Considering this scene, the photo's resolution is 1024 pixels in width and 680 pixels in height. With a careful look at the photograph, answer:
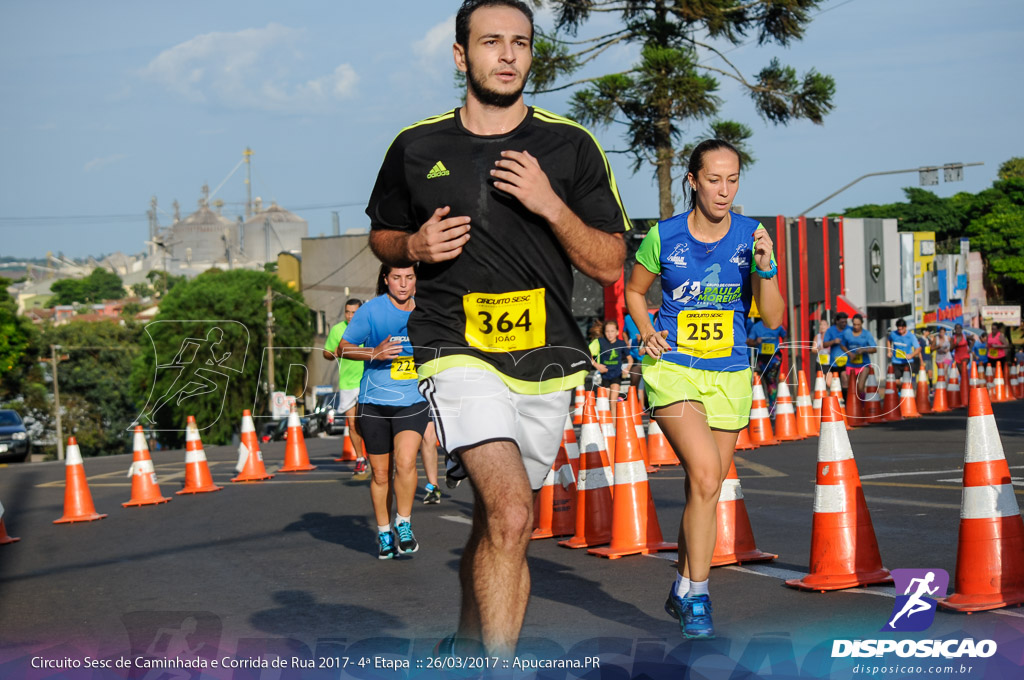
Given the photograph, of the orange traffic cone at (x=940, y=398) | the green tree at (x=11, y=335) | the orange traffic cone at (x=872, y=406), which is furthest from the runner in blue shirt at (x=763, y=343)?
the green tree at (x=11, y=335)

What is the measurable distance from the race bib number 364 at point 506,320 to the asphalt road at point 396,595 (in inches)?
41.6

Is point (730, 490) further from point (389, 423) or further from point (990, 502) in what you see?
point (389, 423)

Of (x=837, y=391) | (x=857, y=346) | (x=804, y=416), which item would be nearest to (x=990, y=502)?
(x=837, y=391)

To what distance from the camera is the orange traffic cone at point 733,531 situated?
6.91 meters

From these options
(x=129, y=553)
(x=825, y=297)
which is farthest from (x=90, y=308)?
(x=129, y=553)

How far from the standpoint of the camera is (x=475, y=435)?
383cm

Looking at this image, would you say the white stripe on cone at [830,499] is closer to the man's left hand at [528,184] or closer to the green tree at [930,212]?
the man's left hand at [528,184]

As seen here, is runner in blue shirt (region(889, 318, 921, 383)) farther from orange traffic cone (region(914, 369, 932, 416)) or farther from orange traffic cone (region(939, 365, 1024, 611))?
orange traffic cone (region(939, 365, 1024, 611))

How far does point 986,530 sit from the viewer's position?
5.34 metres

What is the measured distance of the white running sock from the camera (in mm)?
5227

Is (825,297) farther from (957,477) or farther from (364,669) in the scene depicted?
(364,669)

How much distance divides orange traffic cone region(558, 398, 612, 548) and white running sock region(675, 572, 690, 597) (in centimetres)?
270

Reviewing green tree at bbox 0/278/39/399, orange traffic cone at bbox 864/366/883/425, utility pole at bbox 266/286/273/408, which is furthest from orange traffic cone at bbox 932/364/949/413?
green tree at bbox 0/278/39/399

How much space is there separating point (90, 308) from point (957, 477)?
14355 cm
